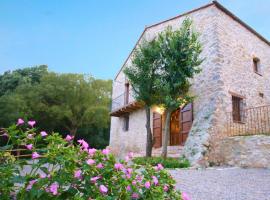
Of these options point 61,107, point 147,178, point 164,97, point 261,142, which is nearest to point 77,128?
point 61,107

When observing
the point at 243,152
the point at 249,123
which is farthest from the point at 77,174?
the point at 249,123

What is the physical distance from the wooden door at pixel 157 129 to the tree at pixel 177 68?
2.57 metres

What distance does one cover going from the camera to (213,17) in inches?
404

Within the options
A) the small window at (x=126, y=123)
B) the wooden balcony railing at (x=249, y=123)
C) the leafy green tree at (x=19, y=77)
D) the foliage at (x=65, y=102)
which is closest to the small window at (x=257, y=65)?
the wooden balcony railing at (x=249, y=123)

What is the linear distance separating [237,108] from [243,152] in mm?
2679

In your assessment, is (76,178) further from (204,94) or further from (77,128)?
(77,128)

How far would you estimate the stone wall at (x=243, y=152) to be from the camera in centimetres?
730

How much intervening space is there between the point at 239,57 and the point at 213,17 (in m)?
2.11

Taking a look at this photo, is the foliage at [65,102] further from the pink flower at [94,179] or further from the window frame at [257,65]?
the pink flower at [94,179]

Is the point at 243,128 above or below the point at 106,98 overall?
below

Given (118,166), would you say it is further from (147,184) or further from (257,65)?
(257,65)

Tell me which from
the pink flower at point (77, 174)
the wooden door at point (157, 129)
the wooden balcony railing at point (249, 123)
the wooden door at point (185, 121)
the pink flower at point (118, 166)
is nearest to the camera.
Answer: the pink flower at point (77, 174)

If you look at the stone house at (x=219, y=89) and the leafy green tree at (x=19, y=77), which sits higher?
the leafy green tree at (x=19, y=77)

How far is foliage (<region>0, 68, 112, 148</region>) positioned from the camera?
19828mm
